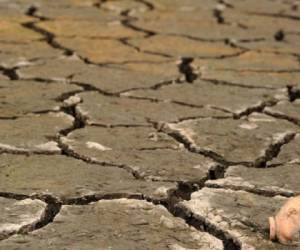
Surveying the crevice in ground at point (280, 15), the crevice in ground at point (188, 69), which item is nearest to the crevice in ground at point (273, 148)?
the crevice in ground at point (188, 69)

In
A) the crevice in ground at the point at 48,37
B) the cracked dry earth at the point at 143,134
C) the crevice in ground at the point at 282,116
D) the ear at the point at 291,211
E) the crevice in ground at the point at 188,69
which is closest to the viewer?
the ear at the point at 291,211

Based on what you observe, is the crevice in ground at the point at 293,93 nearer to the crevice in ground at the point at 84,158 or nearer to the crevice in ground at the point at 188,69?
the crevice in ground at the point at 188,69

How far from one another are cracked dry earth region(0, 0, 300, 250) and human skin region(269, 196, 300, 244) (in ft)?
0.06

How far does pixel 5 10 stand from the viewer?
344cm

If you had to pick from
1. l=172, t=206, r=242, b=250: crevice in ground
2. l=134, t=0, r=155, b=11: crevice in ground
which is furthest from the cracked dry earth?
l=134, t=0, r=155, b=11: crevice in ground

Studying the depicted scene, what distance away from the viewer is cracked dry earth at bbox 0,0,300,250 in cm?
134

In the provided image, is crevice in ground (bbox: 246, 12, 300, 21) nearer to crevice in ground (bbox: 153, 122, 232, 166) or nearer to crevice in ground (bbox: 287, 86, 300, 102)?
crevice in ground (bbox: 287, 86, 300, 102)

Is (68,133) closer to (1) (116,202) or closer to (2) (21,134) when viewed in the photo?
(2) (21,134)

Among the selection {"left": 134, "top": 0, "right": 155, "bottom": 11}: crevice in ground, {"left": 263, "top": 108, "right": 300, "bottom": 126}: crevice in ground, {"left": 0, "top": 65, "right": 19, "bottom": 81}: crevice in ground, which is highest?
{"left": 263, "top": 108, "right": 300, "bottom": 126}: crevice in ground

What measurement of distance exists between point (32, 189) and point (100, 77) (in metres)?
0.93

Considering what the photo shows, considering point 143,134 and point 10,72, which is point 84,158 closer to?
point 143,134

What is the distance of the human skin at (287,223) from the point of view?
4.02 feet

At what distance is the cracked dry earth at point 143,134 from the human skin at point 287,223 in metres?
0.02

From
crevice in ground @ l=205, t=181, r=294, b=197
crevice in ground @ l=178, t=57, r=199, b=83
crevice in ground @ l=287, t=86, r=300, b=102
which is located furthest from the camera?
crevice in ground @ l=178, t=57, r=199, b=83
